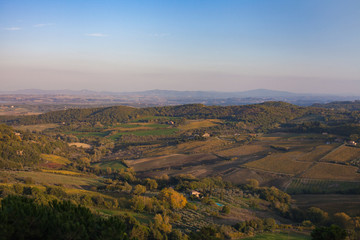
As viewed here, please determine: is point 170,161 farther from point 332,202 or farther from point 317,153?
point 332,202

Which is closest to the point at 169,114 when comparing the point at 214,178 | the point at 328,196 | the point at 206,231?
the point at 214,178

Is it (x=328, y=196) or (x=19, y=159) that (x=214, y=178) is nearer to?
(x=328, y=196)

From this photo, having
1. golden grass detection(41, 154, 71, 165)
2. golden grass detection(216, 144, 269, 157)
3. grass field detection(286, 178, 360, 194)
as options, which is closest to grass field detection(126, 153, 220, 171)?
golden grass detection(216, 144, 269, 157)

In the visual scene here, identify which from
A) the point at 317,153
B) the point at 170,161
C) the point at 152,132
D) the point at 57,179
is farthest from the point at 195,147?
the point at 57,179

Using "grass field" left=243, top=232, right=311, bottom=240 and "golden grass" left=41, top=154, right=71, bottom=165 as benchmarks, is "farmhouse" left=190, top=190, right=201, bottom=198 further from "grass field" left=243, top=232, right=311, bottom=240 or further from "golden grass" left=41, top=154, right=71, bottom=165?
"golden grass" left=41, top=154, right=71, bottom=165

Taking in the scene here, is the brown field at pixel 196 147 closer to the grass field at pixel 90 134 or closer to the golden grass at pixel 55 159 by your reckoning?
the golden grass at pixel 55 159

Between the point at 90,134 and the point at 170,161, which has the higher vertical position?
the point at 90,134
